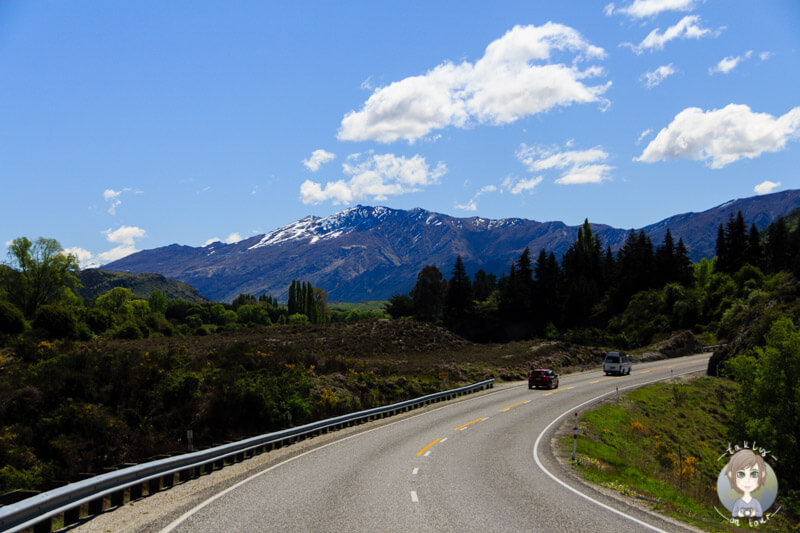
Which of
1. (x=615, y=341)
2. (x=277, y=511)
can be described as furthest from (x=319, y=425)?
(x=615, y=341)

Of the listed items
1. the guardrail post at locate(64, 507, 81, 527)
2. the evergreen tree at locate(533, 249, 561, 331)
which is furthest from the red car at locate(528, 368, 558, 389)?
the evergreen tree at locate(533, 249, 561, 331)

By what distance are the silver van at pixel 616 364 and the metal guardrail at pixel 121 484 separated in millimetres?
38984

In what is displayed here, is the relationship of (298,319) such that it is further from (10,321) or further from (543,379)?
(543,379)

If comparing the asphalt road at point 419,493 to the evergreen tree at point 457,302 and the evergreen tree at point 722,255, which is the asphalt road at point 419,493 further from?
the evergreen tree at point 722,255

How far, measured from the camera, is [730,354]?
52.7 metres

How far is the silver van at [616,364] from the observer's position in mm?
52500

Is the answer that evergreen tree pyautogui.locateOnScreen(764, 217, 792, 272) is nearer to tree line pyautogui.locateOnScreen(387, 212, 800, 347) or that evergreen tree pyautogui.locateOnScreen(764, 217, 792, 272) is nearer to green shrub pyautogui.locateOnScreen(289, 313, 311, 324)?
tree line pyautogui.locateOnScreen(387, 212, 800, 347)

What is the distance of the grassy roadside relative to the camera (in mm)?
15008

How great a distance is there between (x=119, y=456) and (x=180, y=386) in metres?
5.59

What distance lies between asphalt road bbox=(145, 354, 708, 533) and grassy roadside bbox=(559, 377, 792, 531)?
140 centimetres

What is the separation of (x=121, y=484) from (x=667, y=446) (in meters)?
28.5

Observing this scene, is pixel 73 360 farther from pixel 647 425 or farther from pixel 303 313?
pixel 303 313

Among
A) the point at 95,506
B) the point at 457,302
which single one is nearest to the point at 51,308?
the point at 95,506

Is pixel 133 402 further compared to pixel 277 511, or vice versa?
pixel 133 402
